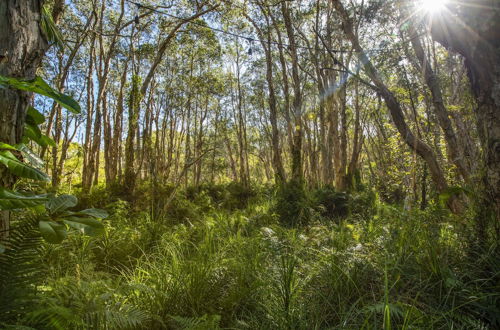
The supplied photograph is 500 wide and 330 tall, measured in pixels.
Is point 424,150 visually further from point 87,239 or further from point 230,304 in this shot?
point 87,239

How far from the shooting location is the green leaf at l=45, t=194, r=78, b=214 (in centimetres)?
79

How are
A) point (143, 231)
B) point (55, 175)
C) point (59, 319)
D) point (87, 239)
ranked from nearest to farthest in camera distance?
1. point (59, 319)
2. point (87, 239)
3. point (143, 231)
4. point (55, 175)

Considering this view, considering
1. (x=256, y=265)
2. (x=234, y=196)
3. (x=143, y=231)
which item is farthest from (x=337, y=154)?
(x=256, y=265)

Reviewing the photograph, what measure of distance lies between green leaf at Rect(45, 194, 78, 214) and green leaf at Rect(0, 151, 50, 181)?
0.07 meters

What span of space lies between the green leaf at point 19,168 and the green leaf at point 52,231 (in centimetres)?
16

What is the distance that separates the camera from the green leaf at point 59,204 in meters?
0.79

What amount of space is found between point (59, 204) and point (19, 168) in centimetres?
15

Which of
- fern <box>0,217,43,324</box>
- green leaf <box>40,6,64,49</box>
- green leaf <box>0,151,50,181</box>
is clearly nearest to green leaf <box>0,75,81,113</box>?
green leaf <box>0,151,50,181</box>

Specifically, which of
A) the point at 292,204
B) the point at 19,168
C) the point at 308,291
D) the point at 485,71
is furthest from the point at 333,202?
the point at 19,168

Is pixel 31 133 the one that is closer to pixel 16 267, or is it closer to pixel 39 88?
pixel 39 88

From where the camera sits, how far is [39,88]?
788mm

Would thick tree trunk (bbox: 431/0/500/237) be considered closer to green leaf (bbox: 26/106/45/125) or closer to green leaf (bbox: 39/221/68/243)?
green leaf (bbox: 39/221/68/243)

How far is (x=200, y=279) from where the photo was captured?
2.44 m

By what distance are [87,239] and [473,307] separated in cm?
415
